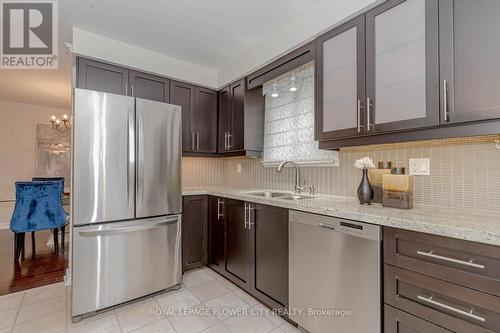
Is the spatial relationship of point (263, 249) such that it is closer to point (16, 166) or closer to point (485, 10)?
point (485, 10)

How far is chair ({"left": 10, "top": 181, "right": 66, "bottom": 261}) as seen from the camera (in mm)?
3102

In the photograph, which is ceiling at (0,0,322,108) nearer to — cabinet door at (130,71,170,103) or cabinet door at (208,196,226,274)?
cabinet door at (130,71,170,103)

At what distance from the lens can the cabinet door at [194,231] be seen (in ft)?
9.00

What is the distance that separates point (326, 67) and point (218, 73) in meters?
1.84

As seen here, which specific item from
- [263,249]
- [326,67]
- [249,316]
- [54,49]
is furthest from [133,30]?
[249,316]

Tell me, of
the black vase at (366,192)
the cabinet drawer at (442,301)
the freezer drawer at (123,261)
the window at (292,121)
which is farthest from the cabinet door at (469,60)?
the freezer drawer at (123,261)

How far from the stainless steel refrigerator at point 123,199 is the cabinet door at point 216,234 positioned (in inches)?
17.4

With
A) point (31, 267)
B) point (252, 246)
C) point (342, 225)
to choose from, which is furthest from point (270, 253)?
point (31, 267)

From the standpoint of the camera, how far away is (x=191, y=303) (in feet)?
7.15

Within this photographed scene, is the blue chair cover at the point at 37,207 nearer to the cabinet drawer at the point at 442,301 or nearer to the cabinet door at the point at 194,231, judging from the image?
the cabinet door at the point at 194,231

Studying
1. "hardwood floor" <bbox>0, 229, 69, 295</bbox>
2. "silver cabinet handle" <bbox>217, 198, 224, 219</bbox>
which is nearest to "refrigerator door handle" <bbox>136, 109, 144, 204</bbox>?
"silver cabinet handle" <bbox>217, 198, 224, 219</bbox>

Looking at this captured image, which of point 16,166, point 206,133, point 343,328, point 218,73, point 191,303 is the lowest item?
point 191,303

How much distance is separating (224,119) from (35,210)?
278 cm

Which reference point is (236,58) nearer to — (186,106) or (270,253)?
(186,106)
